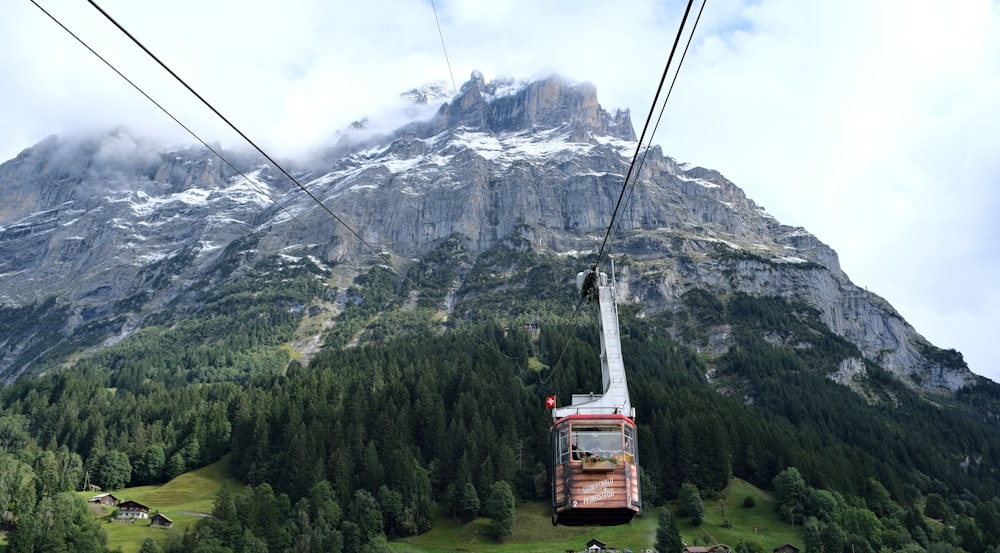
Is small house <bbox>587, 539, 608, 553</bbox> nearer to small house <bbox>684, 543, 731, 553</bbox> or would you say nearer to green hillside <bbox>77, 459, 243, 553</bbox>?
small house <bbox>684, 543, 731, 553</bbox>

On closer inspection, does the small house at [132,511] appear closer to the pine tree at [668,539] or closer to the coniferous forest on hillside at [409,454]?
the coniferous forest on hillside at [409,454]

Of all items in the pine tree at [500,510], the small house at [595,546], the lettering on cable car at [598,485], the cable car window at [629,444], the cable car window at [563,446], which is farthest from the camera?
the pine tree at [500,510]

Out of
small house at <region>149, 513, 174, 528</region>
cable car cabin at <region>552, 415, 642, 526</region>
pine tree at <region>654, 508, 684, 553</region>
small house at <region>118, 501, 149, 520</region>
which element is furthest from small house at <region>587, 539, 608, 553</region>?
cable car cabin at <region>552, 415, 642, 526</region>

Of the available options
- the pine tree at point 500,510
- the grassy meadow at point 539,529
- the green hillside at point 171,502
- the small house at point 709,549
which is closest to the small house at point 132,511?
the green hillside at point 171,502

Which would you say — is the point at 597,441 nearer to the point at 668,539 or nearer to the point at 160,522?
the point at 668,539

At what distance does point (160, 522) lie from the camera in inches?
3910

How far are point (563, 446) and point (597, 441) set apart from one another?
60.7 inches

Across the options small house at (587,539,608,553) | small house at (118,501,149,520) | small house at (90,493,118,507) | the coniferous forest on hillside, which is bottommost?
small house at (587,539,608,553)

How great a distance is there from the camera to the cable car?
32750mm

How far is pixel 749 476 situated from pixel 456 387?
5221 centimetres

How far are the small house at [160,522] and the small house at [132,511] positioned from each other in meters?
3.21

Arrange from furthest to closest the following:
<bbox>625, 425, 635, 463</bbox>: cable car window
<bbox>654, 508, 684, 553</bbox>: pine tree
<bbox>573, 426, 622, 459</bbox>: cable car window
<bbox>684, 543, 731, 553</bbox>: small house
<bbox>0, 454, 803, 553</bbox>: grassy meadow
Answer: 1. <bbox>0, 454, 803, 553</bbox>: grassy meadow
2. <bbox>684, 543, 731, 553</bbox>: small house
3. <bbox>654, 508, 684, 553</bbox>: pine tree
4. <bbox>625, 425, 635, 463</bbox>: cable car window
5. <bbox>573, 426, 622, 459</bbox>: cable car window

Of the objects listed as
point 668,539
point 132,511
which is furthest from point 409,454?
point 668,539

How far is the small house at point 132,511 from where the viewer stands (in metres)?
103
